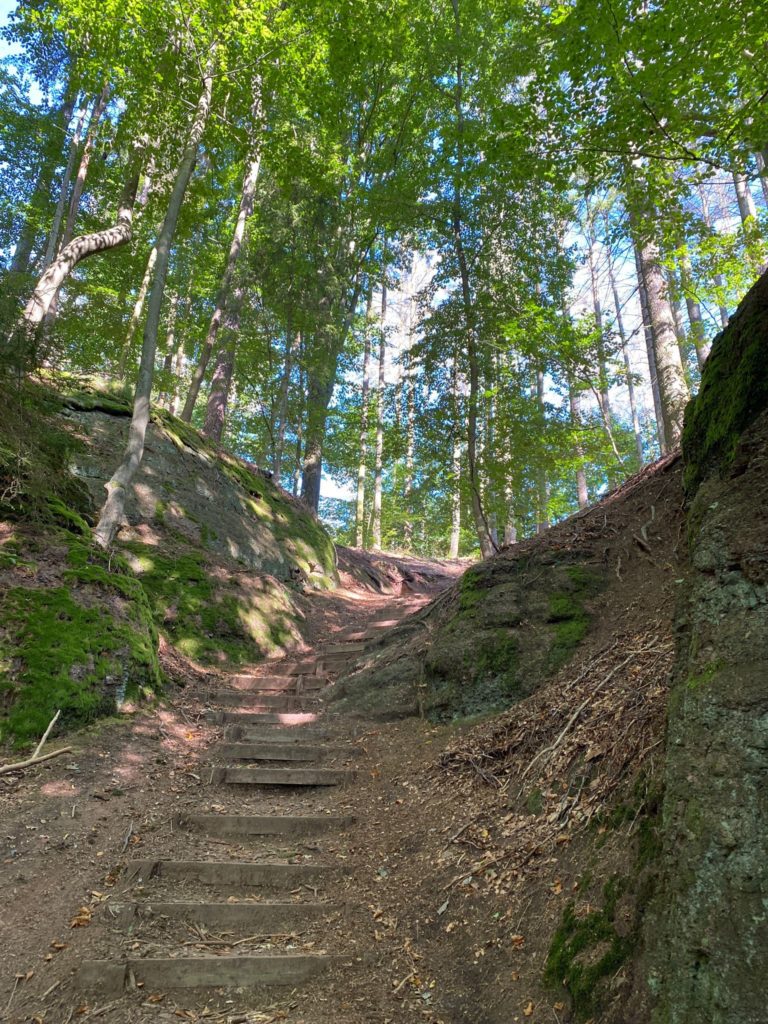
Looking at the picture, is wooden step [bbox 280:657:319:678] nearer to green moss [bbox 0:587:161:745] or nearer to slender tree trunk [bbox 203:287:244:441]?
green moss [bbox 0:587:161:745]

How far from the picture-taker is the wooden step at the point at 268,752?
18.9ft

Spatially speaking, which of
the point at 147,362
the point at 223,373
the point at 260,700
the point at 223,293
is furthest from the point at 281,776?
the point at 223,293

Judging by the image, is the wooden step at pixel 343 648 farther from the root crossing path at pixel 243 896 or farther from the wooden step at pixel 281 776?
the wooden step at pixel 281 776

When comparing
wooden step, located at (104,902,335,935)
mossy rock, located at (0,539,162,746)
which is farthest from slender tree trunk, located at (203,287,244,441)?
wooden step, located at (104,902,335,935)

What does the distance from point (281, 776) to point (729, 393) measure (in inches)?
197

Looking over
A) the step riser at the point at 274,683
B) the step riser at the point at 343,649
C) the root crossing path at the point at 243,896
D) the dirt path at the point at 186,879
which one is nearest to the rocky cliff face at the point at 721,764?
the dirt path at the point at 186,879

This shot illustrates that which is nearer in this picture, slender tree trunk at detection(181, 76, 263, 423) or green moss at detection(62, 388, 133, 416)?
green moss at detection(62, 388, 133, 416)

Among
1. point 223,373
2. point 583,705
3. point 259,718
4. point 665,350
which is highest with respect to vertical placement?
point 223,373

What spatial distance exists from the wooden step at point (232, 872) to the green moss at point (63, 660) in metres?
1.74

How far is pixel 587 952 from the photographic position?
2219mm

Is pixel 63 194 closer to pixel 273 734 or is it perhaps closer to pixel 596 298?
pixel 273 734

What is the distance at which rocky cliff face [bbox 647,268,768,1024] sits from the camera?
159 centimetres

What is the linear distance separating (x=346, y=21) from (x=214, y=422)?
8.98 metres

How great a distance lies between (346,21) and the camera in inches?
392
